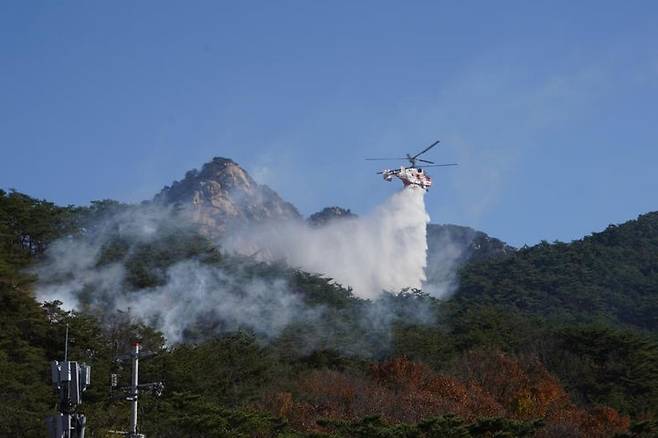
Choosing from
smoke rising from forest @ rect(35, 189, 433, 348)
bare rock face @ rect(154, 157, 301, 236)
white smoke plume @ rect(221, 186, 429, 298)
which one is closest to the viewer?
smoke rising from forest @ rect(35, 189, 433, 348)

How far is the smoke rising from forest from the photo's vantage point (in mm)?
64812

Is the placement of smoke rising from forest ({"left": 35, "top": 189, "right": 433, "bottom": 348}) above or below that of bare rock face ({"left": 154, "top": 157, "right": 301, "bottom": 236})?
below

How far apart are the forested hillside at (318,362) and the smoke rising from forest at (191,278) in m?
0.34

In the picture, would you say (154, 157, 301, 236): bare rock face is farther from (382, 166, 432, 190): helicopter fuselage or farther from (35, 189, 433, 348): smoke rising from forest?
(382, 166, 432, 190): helicopter fuselage

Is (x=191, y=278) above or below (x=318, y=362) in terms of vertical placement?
above

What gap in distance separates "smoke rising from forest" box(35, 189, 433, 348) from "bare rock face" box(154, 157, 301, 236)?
24410 mm

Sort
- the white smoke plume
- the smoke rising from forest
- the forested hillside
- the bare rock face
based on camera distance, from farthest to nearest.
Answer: the bare rock face, the white smoke plume, the smoke rising from forest, the forested hillside

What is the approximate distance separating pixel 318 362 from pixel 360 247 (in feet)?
109

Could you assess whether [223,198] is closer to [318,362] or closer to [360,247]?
[360,247]

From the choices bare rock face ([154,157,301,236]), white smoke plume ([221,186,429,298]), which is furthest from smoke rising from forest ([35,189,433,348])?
bare rock face ([154,157,301,236])

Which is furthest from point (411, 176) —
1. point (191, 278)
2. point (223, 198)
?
point (223, 198)

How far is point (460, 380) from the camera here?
6203 centimetres

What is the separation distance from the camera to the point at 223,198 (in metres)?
122

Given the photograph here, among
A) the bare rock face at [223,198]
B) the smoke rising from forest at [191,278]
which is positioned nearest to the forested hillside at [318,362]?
the smoke rising from forest at [191,278]
